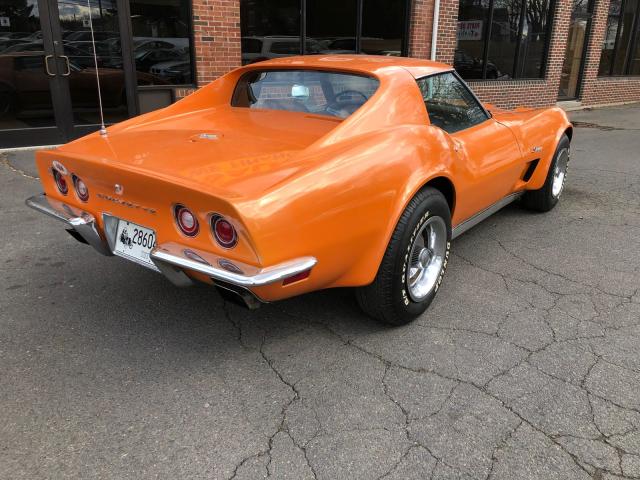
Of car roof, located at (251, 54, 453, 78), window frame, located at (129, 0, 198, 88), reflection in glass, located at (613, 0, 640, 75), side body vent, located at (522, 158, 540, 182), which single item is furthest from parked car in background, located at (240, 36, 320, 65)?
reflection in glass, located at (613, 0, 640, 75)

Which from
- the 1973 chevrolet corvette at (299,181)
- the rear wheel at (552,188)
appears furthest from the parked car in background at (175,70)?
the rear wheel at (552,188)

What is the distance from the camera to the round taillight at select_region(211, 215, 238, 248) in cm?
228

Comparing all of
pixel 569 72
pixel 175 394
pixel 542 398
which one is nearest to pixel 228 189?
pixel 175 394

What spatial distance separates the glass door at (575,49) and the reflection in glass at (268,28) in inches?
308

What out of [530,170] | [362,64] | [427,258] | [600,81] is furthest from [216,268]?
[600,81]

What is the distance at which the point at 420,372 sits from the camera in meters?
2.69

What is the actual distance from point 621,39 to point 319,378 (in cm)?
1539

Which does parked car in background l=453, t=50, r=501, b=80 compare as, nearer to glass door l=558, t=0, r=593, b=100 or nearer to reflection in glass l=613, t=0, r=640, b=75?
glass door l=558, t=0, r=593, b=100

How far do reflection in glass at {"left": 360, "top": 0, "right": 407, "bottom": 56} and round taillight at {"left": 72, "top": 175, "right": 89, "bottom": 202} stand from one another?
760 cm

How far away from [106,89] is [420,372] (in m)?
6.57

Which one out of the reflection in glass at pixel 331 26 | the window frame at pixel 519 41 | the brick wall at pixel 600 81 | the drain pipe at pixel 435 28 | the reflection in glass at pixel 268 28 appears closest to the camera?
the reflection in glass at pixel 268 28

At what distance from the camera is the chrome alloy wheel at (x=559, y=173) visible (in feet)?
16.9

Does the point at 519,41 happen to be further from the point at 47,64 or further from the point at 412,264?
the point at 412,264

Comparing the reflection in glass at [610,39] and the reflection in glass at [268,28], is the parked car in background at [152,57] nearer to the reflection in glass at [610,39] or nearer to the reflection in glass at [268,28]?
the reflection in glass at [268,28]
